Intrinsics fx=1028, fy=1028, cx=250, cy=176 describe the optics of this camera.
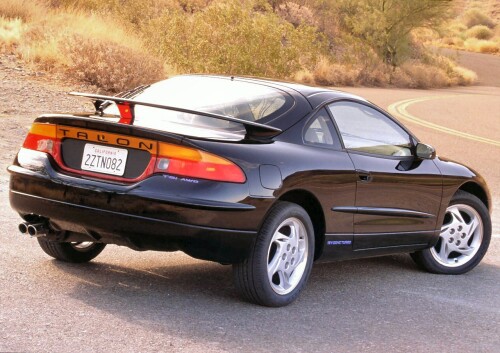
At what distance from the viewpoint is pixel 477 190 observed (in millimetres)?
8664

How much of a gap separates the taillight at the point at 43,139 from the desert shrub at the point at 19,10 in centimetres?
1825

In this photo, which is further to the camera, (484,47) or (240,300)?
(484,47)

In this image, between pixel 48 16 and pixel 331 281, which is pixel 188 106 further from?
pixel 48 16

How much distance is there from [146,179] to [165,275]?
1301 millimetres

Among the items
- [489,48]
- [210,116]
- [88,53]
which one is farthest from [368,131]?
[489,48]

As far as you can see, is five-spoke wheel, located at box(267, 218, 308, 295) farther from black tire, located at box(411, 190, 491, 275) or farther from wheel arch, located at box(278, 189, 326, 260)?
black tire, located at box(411, 190, 491, 275)

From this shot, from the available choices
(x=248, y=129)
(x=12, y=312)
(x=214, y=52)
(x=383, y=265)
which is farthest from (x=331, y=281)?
(x=214, y=52)

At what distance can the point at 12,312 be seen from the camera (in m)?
5.76

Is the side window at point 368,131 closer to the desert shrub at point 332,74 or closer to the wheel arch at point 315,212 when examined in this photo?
the wheel arch at point 315,212

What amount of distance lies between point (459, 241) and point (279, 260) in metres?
2.54

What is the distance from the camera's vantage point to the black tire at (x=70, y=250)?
7152 millimetres

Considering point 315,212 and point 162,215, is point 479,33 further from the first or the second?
point 162,215

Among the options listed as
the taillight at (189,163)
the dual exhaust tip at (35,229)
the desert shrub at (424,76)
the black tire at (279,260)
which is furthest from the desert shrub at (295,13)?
the taillight at (189,163)

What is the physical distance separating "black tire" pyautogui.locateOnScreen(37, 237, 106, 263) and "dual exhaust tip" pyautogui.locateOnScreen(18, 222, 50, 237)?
1.78 ft
